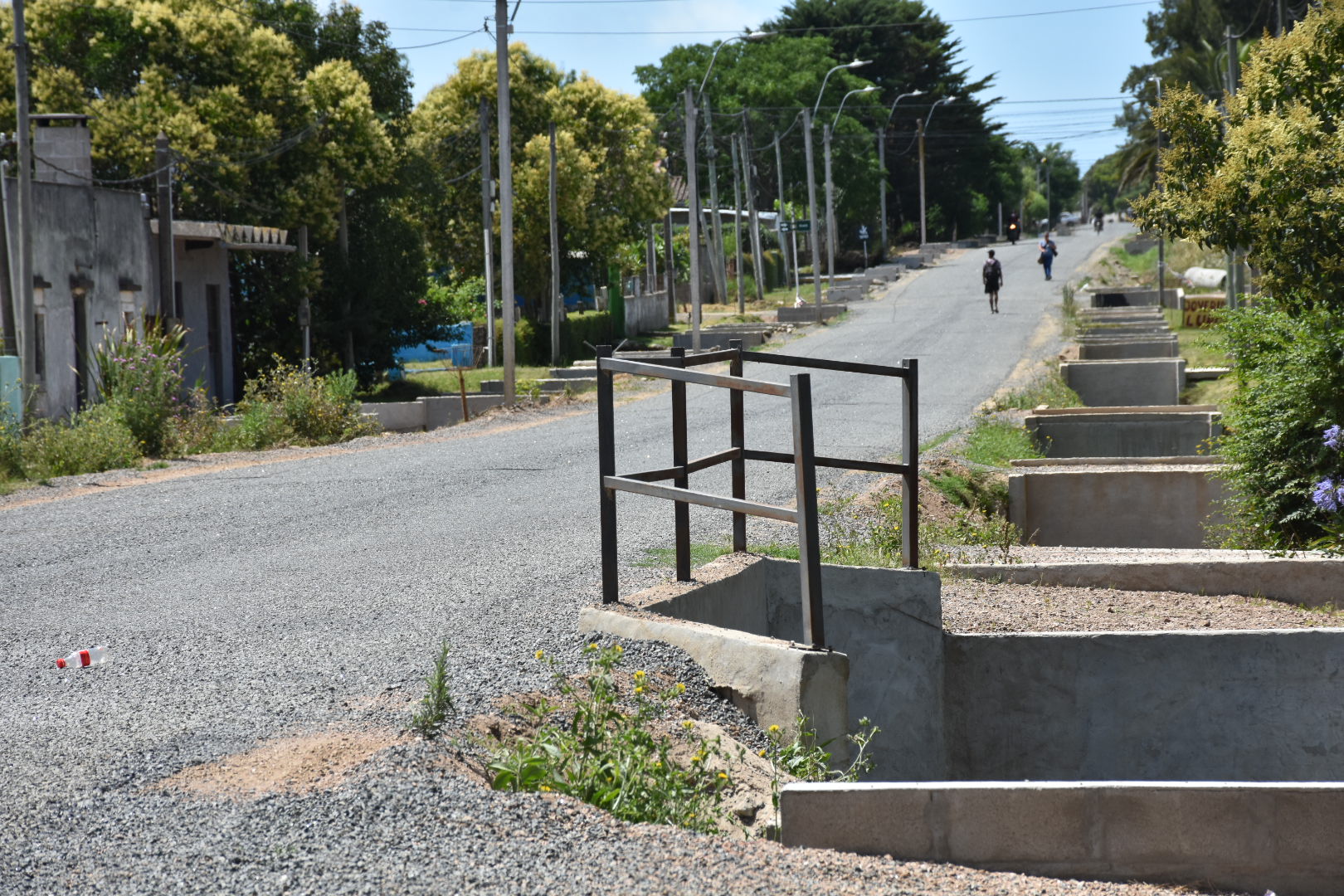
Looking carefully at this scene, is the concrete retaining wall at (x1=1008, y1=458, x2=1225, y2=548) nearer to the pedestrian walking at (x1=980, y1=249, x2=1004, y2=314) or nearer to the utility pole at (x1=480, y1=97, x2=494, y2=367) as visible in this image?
the utility pole at (x1=480, y1=97, x2=494, y2=367)

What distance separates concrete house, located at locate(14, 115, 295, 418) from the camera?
21.0 m

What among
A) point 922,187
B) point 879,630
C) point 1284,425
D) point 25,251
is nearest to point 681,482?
point 879,630

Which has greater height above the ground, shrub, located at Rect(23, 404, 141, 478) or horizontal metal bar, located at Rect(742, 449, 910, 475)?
horizontal metal bar, located at Rect(742, 449, 910, 475)

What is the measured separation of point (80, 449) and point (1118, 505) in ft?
35.8

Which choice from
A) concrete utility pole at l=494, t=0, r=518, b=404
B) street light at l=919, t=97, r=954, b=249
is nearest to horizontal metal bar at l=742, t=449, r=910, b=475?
concrete utility pole at l=494, t=0, r=518, b=404

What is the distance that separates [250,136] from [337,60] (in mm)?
4800

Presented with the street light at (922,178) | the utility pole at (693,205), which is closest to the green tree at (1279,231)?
the utility pole at (693,205)

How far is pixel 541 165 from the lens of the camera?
146ft

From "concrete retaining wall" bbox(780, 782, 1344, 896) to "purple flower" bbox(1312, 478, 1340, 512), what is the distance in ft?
17.6

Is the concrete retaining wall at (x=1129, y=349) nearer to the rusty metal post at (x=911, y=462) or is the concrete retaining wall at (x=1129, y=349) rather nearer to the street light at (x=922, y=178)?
the rusty metal post at (x=911, y=462)

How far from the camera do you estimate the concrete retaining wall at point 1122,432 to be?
16922 mm

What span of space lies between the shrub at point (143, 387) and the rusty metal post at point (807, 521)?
12.6m

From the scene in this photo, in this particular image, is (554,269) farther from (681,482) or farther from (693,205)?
(681,482)

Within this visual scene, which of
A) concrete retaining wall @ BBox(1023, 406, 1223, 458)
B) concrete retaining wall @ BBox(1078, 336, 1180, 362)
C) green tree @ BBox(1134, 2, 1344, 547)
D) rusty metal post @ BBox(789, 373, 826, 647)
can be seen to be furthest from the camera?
concrete retaining wall @ BBox(1078, 336, 1180, 362)
